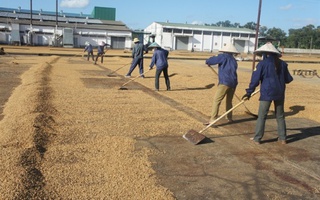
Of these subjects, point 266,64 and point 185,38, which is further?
point 185,38

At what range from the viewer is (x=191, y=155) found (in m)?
4.73

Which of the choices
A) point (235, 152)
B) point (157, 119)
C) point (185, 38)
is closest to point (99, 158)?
point (235, 152)

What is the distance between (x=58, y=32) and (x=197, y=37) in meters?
27.3

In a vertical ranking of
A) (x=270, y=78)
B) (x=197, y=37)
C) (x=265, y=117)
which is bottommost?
(x=265, y=117)

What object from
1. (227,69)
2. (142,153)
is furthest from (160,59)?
(142,153)

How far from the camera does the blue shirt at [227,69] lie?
6629mm

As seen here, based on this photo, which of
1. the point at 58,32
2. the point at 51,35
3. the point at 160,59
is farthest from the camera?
the point at 51,35

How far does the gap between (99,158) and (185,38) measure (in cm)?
6115

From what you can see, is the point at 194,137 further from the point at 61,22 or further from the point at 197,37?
the point at 197,37

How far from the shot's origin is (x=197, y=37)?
64.2 meters

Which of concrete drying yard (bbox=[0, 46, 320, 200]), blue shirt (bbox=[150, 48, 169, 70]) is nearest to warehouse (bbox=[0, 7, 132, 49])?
blue shirt (bbox=[150, 48, 169, 70])

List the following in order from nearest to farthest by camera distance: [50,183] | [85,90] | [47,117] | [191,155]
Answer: [50,183] < [191,155] < [47,117] < [85,90]

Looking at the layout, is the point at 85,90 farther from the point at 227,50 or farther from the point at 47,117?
the point at 227,50

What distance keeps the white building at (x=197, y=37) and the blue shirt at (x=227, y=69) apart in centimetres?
5558
